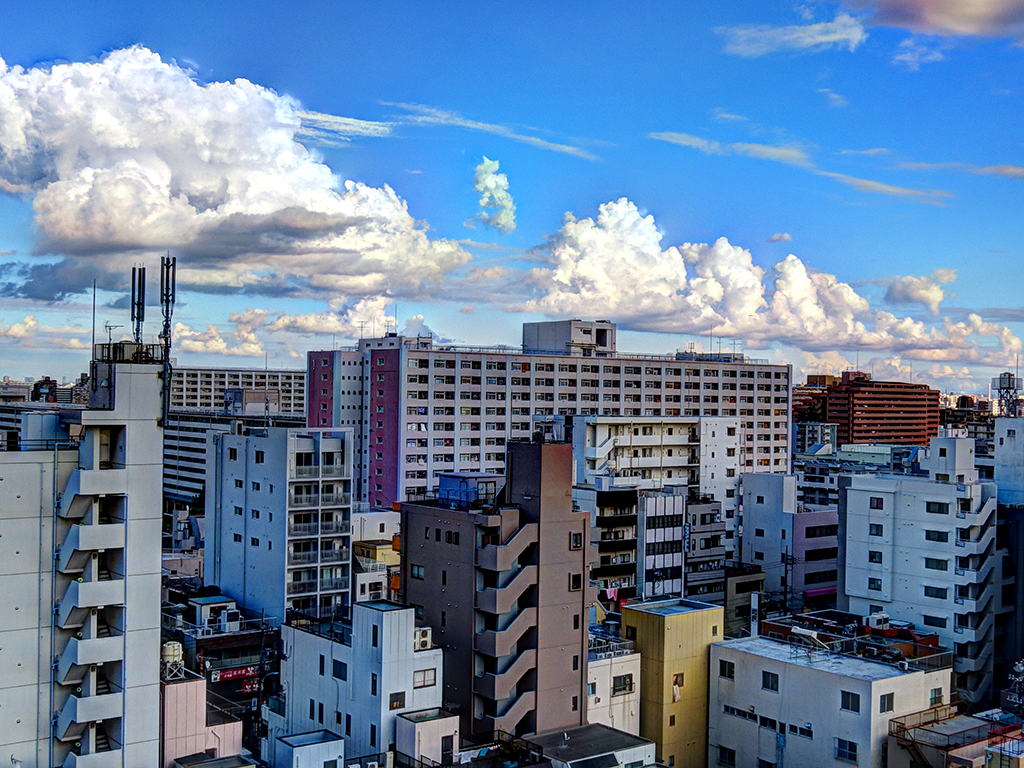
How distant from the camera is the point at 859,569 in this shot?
52406mm

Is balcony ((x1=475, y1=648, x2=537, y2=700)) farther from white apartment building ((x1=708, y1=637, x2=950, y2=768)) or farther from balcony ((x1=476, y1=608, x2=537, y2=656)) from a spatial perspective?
white apartment building ((x1=708, y1=637, x2=950, y2=768))

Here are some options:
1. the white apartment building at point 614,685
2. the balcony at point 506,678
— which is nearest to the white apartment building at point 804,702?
the white apartment building at point 614,685

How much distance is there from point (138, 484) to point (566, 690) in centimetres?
1731

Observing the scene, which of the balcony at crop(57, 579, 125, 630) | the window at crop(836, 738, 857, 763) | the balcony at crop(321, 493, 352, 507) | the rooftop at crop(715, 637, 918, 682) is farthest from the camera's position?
Result: the balcony at crop(321, 493, 352, 507)

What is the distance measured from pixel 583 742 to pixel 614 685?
5.35 metres

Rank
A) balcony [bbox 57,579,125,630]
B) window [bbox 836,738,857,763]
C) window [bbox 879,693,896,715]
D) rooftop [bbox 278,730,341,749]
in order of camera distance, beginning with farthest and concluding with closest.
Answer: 1. window [bbox 836,738,857,763]
2. window [bbox 879,693,896,715]
3. rooftop [bbox 278,730,341,749]
4. balcony [bbox 57,579,125,630]

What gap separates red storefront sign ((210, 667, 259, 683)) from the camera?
45719 millimetres

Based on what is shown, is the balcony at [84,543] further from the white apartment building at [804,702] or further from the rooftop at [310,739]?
the white apartment building at [804,702]

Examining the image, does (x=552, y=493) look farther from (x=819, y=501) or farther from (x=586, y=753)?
(x=819, y=501)

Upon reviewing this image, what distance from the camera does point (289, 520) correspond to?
48.4 m

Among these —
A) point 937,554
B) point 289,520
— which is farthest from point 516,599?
point 937,554

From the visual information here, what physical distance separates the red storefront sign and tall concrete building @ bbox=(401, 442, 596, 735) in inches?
625

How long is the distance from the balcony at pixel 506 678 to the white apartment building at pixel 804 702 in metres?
9.69

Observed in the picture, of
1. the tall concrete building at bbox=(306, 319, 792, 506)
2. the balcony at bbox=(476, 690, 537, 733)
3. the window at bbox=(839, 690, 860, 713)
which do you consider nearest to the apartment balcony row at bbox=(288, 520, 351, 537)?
the balcony at bbox=(476, 690, 537, 733)
